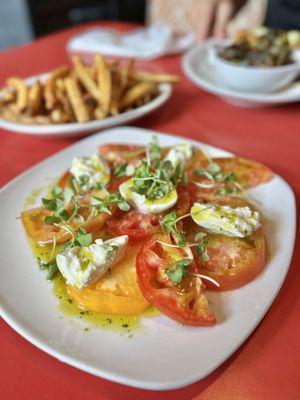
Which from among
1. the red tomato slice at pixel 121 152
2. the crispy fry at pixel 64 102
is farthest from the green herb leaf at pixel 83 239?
the crispy fry at pixel 64 102

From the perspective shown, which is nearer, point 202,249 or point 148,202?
point 202,249

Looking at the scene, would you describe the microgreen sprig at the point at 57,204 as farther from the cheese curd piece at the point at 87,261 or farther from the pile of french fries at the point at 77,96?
the pile of french fries at the point at 77,96

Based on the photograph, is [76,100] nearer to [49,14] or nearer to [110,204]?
[110,204]

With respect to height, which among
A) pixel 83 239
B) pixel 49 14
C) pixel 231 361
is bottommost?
pixel 49 14

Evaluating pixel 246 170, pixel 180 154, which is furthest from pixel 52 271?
pixel 246 170

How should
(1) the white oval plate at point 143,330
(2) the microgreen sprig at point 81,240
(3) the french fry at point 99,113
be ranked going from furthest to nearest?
(3) the french fry at point 99,113 < (2) the microgreen sprig at point 81,240 < (1) the white oval plate at point 143,330

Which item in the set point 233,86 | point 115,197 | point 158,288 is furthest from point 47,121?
point 158,288

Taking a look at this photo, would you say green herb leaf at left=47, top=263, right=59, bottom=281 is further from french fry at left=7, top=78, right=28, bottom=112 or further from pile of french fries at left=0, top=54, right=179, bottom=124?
french fry at left=7, top=78, right=28, bottom=112
